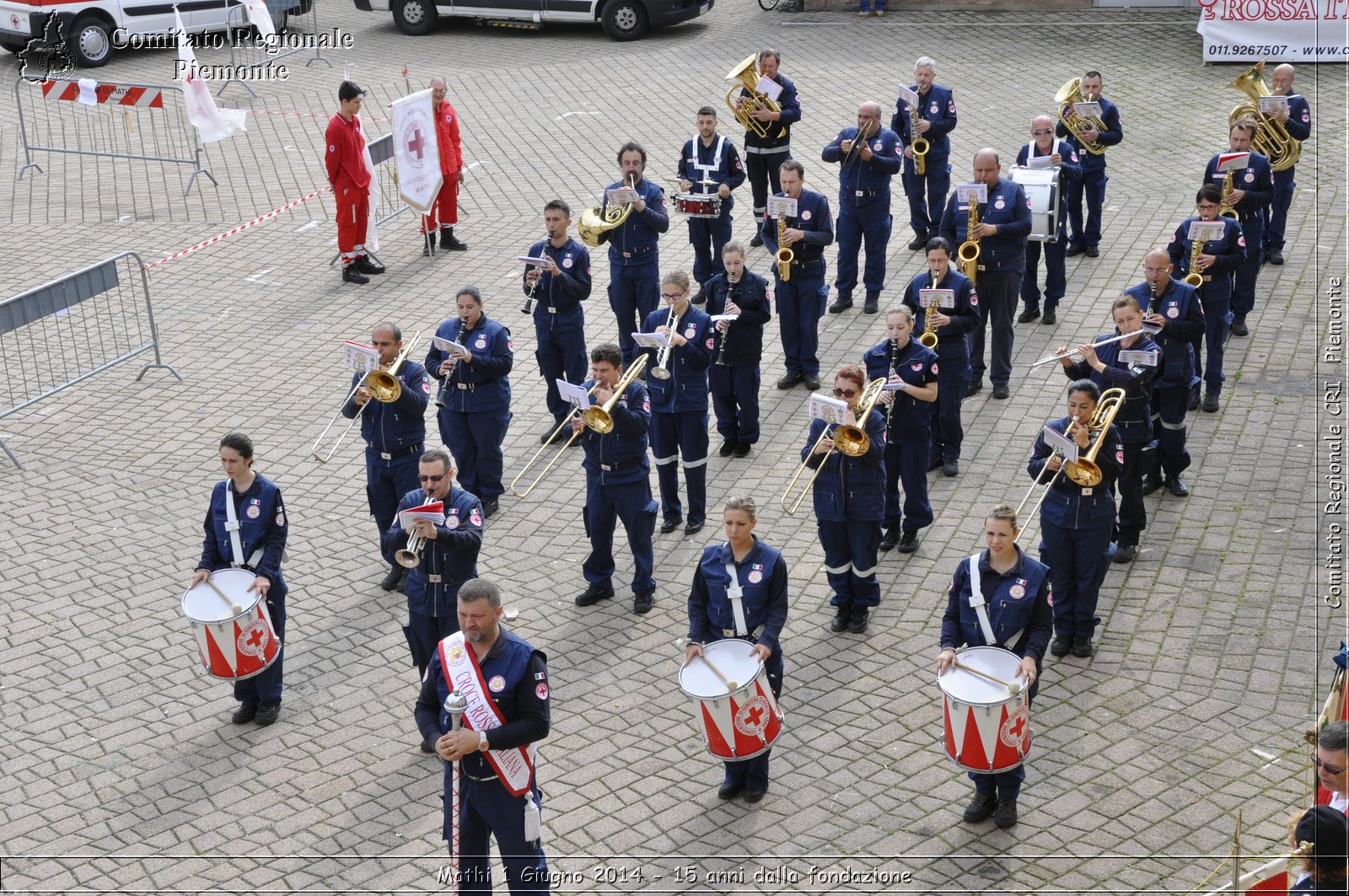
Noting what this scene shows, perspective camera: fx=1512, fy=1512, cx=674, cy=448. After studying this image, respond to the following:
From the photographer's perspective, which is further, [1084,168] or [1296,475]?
[1084,168]

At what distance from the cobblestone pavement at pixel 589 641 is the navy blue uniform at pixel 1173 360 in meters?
0.54

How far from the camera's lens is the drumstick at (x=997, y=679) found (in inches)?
311

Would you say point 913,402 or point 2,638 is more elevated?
point 913,402

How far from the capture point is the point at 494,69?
2403 centimetres

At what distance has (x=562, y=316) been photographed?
1275cm

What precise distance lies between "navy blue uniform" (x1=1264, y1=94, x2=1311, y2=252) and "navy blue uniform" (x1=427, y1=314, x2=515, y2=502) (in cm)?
841

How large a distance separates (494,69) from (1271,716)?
18.0 metres

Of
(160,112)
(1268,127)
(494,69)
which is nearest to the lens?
(1268,127)

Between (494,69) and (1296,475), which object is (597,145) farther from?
(1296,475)

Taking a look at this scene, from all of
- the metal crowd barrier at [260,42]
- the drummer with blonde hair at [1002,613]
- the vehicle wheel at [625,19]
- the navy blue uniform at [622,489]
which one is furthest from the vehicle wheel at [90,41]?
the drummer with blonde hair at [1002,613]

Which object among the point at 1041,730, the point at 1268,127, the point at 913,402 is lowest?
the point at 1041,730

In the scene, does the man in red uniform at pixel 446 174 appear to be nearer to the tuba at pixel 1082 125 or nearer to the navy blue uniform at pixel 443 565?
the tuba at pixel 1082 125

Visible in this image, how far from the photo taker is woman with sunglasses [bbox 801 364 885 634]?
998 cm

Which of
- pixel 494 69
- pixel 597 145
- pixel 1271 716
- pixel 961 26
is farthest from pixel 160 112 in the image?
pixel 1271 716
